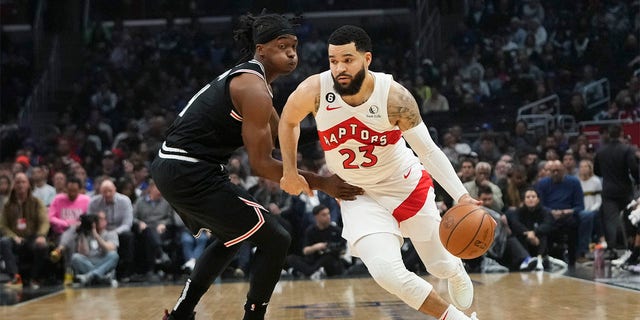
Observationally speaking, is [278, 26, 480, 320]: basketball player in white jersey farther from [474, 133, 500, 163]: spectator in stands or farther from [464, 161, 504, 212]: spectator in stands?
[474, 133, 500, 163]: spectator in stands

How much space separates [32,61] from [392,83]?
17.7 m

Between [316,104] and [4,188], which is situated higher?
[316,104]

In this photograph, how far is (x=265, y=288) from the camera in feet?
17.0

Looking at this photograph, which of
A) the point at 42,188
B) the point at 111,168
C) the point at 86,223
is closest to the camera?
the point at 86,223

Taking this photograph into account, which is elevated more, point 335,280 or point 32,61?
point 32,61

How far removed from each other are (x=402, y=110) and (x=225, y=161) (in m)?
1.04

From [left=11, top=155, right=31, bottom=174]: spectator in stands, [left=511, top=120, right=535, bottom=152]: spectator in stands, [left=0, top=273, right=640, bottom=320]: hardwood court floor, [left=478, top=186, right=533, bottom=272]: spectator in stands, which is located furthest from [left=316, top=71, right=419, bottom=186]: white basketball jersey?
[left=511, top=120, right=535, bottom=152]: spectator in stands

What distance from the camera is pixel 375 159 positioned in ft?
17.8

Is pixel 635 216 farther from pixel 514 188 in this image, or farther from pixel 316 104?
pixel 316 104

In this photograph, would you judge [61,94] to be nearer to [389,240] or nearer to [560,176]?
[560,176]

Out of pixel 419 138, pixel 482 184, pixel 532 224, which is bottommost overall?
pixel 532 224

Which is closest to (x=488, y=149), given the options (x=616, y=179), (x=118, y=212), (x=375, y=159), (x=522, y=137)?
(x=522, y=137)

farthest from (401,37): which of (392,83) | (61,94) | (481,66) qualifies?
(392,83)

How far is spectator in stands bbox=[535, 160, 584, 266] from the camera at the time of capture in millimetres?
12281
